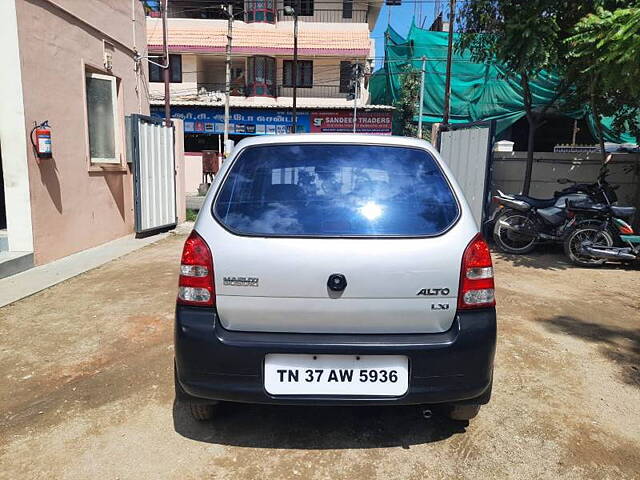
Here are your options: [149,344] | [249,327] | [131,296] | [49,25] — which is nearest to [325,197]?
[249,327]

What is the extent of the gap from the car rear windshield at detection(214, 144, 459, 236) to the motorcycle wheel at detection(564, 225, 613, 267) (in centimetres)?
503

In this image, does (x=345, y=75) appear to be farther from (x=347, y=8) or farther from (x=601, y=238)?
(x=601, y=238)

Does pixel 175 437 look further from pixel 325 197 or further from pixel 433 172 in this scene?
pixel 433 172

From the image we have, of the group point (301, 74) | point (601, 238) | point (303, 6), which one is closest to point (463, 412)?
point (601, 238)

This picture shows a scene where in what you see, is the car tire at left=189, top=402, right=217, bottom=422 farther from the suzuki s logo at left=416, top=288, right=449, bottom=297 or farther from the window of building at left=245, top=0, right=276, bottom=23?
the window of building at left=245, top=0, right=276, bottom=23

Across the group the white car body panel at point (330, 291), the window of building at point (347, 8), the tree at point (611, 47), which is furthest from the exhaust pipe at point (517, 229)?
the window of building at point (347, 8)

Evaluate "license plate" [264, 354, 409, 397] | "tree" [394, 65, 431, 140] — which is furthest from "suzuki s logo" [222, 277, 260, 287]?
"tree" [394, 65, 431, 140]

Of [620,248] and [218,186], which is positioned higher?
[218,186]

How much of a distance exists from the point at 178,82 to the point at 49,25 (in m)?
18.8

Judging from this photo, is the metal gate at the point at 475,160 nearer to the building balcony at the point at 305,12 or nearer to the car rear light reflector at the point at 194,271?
the car rear light reflector at the point at 194,271

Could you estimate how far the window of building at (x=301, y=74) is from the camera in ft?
78.3

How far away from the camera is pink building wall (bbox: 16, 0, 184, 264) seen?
571 centimetres

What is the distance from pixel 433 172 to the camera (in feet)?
7.87

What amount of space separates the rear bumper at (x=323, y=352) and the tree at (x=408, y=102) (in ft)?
62.6
